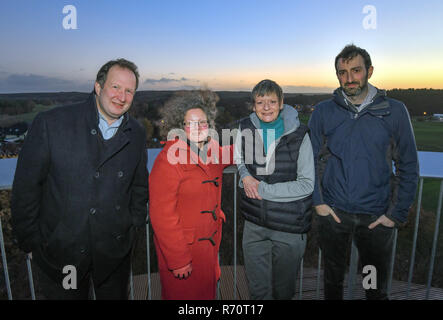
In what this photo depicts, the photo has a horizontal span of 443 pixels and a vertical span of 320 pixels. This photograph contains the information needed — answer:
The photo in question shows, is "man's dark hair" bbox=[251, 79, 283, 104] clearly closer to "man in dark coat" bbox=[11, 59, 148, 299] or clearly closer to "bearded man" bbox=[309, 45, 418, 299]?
"bearded man" bbox=[309, 45, 418, 299]

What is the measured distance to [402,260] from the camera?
2047cm

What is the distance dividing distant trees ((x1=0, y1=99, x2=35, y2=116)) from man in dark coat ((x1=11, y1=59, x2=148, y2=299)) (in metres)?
12.0

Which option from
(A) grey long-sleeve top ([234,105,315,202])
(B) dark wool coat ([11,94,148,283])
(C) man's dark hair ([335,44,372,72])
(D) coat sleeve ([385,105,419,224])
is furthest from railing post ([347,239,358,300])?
(B) dark wool coat ([11,94,148,283])

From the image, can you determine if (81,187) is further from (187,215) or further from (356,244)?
(356,244)

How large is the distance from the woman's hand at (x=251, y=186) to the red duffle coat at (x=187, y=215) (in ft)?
0.61

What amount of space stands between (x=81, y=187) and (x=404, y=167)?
216 centimetres

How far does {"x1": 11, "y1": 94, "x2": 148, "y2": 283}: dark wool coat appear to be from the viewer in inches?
62.2

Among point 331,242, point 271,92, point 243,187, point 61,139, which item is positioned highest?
point 271,92

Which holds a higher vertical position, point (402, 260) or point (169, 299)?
point (169, 299)

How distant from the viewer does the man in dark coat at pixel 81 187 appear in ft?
5.22
